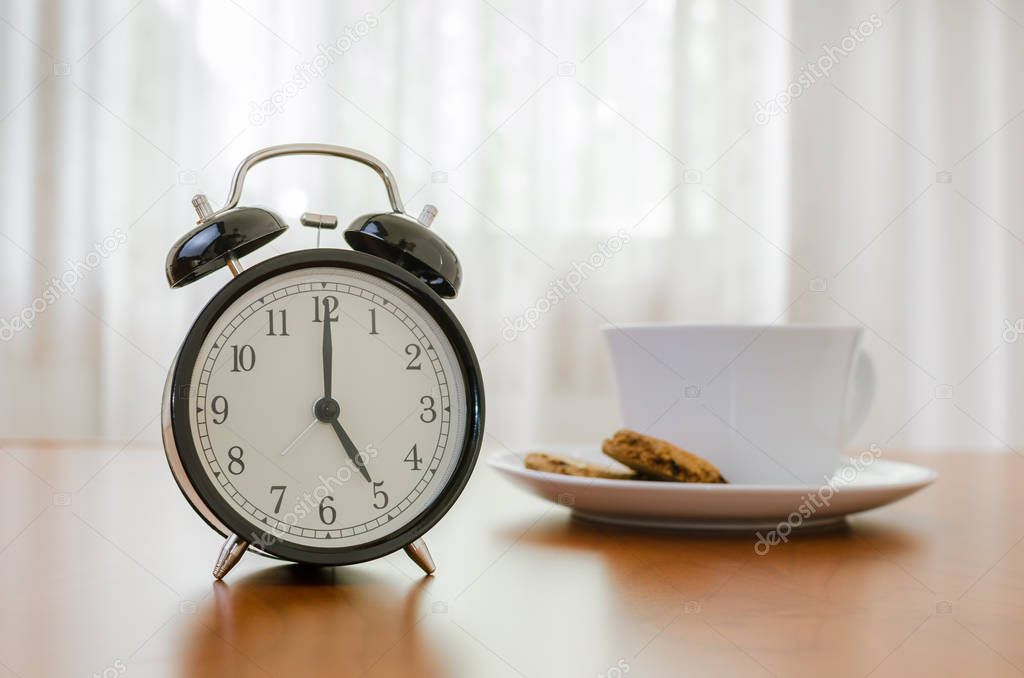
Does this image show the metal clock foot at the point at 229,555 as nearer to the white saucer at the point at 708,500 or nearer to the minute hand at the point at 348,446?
the minute hand at the point at 348,446

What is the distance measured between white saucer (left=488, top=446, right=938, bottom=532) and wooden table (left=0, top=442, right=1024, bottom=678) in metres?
0.02

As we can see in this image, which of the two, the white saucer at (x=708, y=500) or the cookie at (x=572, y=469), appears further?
the cookie at (x=572, y=469)

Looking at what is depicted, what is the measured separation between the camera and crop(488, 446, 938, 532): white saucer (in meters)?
0.65

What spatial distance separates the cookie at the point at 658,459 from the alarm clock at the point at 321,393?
0.56ft

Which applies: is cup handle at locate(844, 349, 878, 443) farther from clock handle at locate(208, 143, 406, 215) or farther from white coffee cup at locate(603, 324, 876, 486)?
clock handle at locate(208, 143, 406, 215)

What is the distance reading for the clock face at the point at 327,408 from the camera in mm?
559

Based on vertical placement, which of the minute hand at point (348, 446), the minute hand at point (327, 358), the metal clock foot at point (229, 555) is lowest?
the metal clock foot at point (229, 555)

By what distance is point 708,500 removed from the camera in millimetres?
652

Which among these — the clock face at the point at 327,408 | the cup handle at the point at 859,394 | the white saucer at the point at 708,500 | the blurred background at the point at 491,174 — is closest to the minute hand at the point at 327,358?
the clock face at the point at 327,408

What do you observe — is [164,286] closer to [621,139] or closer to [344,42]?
[344,42]

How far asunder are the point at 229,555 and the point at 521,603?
7.2 inches

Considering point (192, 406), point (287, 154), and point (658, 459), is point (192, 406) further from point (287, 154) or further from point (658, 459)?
point (658, 459)

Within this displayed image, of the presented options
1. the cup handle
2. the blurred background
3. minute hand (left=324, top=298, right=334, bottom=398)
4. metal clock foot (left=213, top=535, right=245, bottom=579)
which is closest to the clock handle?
minute hand (left=324, top=298, right=334, bottom=398)

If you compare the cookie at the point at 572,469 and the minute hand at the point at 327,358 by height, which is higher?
the minute hand at the point at 327,358
